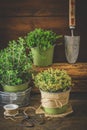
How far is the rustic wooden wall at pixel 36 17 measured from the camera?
2133mm

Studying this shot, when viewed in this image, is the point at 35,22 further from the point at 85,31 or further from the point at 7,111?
the point at 7,111

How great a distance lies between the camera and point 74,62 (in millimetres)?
2152

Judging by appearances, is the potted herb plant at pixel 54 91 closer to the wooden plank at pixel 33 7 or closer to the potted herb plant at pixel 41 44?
the potted herb plant at pixel 41 44

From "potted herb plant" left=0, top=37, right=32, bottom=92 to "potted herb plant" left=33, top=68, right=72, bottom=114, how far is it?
126 millimetres

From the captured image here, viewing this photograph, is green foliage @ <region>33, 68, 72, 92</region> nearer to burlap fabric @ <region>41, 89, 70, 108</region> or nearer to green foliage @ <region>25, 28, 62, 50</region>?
burlap fabric @ <region>41, 89, 70, 108</region>

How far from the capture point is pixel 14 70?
6.14ft

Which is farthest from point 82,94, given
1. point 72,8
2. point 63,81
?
point 72,8

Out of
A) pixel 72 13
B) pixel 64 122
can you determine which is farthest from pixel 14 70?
pixel 72 13

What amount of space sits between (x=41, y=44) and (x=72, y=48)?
207 mm

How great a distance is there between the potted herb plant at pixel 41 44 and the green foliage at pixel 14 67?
0.31 feet

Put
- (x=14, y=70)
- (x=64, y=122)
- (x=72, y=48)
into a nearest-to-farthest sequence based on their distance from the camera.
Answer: (x=64, y=122) < (x=14, y=70) < (x=72, y=48)

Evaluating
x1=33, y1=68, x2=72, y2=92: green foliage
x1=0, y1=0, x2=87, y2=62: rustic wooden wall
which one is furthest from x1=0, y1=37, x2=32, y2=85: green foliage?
x1=0, y1=0, x2=87, y2=62: rustic wooden wall

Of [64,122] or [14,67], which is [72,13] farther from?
[64,122]

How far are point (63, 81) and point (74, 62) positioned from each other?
40cm
